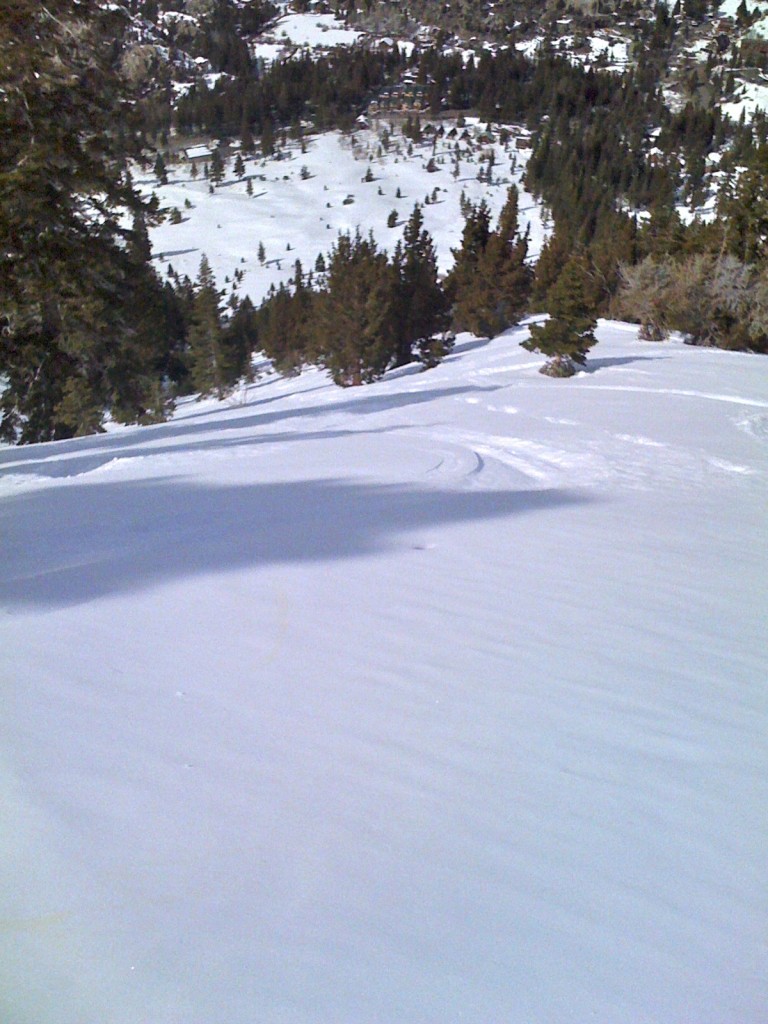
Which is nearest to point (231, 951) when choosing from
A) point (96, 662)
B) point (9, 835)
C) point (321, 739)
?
point (9, 835)

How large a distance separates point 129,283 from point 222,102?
130815 millimetres

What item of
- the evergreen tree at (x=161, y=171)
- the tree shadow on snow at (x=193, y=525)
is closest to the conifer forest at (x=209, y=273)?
the tree shadow on snow at (x=193, y=525)

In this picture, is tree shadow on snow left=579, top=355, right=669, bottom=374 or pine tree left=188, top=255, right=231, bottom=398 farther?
pine tree left=188, top=255, right=231, bottom=398

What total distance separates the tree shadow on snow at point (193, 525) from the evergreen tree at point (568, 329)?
9.89 meters

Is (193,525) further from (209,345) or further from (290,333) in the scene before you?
(290,333)

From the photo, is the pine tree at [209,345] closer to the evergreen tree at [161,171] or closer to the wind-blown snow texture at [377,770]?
the wind-blown snow texture at [377,770]

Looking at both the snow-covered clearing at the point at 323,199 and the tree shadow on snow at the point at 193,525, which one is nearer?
the tree shadow on snow at the point at 193,525

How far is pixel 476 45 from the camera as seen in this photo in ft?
516

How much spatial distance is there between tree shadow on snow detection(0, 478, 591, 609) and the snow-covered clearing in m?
68.3

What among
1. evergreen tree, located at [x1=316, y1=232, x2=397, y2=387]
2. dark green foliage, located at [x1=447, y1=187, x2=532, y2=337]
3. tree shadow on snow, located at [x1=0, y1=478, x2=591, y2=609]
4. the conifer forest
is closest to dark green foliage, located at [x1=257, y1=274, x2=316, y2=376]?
the conifer forest

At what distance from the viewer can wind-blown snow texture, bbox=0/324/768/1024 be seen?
4.28 feet

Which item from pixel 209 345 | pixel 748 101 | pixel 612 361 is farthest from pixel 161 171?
pixel 612 361

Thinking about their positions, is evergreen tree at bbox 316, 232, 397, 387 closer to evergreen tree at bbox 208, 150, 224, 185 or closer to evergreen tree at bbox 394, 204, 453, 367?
evergreen tree at bbox 394, 204, 453, 367

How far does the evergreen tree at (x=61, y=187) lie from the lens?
27.5ft
